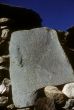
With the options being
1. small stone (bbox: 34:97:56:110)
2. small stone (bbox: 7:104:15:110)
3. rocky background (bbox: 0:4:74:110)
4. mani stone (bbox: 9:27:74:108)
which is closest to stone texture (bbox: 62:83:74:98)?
rocky background (bbox: 0:4:74:110)

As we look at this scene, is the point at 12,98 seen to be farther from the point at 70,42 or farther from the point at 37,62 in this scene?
the point at 70,42

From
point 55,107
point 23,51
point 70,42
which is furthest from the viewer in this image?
point 70,42

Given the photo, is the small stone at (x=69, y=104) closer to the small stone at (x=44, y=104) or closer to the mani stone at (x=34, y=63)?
the small stone at (x=44, y=104)

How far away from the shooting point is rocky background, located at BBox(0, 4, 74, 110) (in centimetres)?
295

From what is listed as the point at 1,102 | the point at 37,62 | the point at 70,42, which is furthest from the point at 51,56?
the point at 1,102

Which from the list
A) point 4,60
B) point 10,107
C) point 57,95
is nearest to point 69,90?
point 57,95

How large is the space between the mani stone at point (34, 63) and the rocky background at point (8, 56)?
10 cm

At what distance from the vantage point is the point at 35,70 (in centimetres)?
336

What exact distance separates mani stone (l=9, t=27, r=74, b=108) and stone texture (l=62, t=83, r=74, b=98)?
0.35ft

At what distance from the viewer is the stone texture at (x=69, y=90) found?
10.1 feet

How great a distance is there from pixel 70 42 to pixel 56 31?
0.37 metres

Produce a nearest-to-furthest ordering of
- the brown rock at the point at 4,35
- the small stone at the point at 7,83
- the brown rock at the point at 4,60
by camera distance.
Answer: the small stone at the point at 7,83, the brown rock at the point at 4,60, the brown rock at the point at 4,35

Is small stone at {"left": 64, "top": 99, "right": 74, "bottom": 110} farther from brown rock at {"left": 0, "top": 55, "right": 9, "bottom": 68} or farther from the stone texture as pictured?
brown rock at {"left": 0, "top": 55, "right": 9, "bottom": 68}

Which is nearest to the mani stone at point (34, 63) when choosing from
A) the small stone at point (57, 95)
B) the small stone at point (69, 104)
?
the small stone at point (57, 95)
